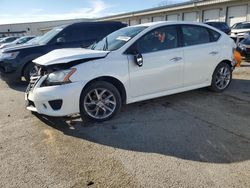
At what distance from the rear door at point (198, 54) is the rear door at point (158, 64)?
20cm

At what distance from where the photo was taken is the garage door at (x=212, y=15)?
26069 mm

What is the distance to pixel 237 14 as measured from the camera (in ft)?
78.1

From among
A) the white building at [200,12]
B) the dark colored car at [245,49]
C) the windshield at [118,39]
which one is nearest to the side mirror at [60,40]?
the windshield at [118,39]

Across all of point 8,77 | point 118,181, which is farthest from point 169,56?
point 8,77

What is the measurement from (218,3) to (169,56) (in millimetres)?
23492

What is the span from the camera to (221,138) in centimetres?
362

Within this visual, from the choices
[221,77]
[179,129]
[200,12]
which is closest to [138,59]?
[179,129]

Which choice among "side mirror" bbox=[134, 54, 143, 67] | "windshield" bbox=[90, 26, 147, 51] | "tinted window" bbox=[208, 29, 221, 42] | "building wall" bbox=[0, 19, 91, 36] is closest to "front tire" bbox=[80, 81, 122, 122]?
"side mirror" bbox=[134, 54, 143, 67]

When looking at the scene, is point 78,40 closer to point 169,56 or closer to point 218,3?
point 169,56

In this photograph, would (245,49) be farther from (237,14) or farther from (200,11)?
(200,11)

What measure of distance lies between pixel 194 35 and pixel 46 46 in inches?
182

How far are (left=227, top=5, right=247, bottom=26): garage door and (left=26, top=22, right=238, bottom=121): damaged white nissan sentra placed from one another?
20209 mm

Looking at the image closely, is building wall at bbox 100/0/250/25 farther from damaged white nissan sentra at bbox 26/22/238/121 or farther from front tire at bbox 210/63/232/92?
damaged white nissan sentra at bbox 26/22/238/121

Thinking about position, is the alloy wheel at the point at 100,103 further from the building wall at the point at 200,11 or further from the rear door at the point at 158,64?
the building wall at the point at 200,11
